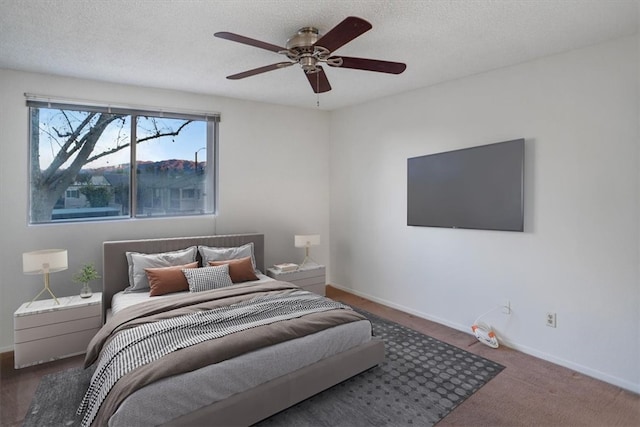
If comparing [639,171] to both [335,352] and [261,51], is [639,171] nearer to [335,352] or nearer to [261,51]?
[335,352]

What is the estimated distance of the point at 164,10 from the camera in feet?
7.46

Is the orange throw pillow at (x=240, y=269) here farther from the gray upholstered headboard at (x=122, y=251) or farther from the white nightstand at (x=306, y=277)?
the white nightstand at (x=306, y=277)

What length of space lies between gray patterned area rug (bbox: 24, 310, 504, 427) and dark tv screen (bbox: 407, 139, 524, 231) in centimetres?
133

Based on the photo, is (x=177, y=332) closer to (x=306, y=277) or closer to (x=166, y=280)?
(x=166, y=280)

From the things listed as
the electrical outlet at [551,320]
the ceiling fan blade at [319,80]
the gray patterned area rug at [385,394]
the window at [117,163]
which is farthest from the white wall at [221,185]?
the electrical outlet at [551,320]

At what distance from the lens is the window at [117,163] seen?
3.55 metres

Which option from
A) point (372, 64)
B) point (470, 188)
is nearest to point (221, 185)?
point (372, 64)

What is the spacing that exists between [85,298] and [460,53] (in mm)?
4149

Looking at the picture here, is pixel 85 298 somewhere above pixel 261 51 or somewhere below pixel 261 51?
below

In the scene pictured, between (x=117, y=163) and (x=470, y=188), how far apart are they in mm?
3913

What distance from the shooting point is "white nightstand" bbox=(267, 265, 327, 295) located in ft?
14.3

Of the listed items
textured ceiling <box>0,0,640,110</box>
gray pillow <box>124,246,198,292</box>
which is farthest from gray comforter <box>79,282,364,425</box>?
textured ceiling <box>0,0,640,110</box>

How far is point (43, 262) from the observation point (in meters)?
2.99

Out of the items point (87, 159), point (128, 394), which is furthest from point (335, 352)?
point (87, 159)
